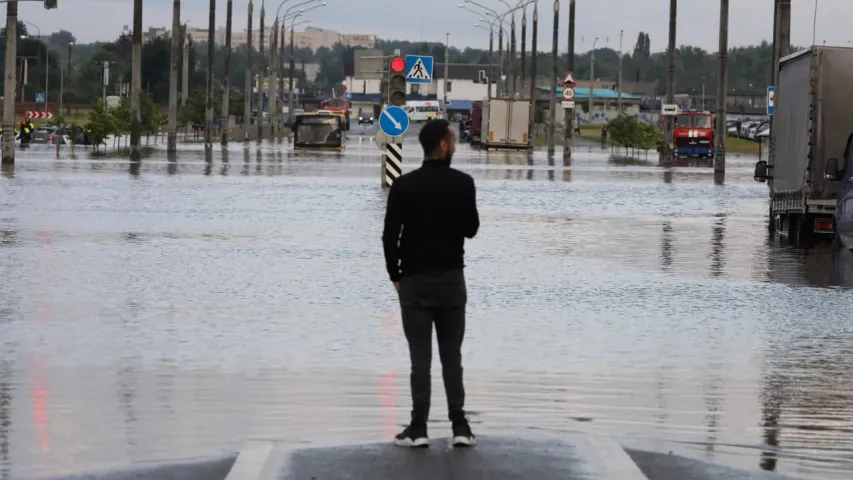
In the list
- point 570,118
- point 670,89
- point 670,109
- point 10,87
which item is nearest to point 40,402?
point 10,87

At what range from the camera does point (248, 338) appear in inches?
591

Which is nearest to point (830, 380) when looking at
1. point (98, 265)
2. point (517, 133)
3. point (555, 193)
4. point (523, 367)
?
point (523, 367)

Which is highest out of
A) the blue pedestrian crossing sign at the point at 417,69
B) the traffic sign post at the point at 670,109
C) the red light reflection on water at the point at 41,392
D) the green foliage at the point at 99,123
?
the blue pedestrian crossing sign at the point at 417,69

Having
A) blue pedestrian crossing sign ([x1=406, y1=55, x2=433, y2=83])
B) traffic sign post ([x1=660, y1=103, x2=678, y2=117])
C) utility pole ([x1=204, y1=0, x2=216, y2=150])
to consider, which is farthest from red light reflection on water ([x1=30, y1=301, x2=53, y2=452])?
utility pole ([x1=204, y1=0, x2=216, y2=150])

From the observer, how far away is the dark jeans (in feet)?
32.6

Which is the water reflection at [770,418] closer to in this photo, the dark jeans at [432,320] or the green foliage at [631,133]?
the dark jeans at [432,320]

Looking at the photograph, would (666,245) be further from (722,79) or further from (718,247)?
(722,79)

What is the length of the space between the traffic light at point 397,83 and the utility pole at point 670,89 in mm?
33791

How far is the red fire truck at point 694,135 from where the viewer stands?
89.7 meters

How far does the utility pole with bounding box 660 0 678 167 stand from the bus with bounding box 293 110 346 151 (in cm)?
1656

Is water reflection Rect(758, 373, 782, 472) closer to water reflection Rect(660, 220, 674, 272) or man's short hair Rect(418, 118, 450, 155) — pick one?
man's short hair Rect(418, 118, 450, 155)

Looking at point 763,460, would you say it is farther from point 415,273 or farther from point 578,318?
point 578,318

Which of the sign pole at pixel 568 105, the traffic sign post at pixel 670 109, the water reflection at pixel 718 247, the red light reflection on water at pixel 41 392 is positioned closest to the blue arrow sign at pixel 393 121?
the water reflection at pixel 718 247

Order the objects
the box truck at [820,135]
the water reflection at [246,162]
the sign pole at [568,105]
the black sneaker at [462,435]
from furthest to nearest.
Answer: the sign pole at [568,105], the water reflection at [246,162], the box truck at [820,135], the black sneaker at [462,435]
